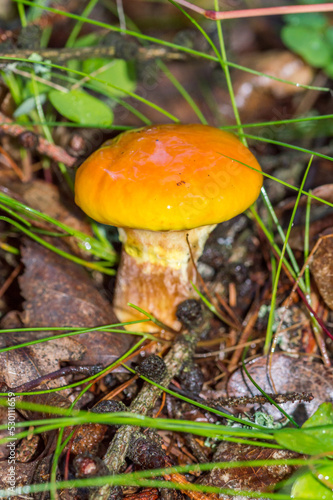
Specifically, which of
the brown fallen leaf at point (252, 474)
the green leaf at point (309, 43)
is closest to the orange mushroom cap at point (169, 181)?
the brown fallen leaf at point (252, 474)

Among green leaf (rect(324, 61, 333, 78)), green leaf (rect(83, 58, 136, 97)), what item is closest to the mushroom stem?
green leaf (rect(83, 58, 136, 97))

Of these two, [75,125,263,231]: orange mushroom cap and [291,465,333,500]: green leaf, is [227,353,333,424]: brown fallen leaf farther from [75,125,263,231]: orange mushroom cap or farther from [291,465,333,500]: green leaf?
[75,125,263,231]: orange mushroom cap

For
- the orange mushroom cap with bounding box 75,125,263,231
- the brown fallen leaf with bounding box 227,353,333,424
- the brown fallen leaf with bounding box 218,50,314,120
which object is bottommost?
the brown fallen leaf with bounding box 227,353,333,424

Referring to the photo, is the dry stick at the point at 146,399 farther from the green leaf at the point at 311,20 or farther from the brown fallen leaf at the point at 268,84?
the green leaf at the point at 311,20

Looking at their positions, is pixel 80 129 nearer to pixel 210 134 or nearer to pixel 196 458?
pixel 210 134

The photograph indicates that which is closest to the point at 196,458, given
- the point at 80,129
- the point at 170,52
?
the point at 80,129

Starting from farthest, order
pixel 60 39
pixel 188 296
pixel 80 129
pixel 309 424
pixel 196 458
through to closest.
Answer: pixel 60 39, pixel 80 129, pixel 188 296, pixel 196 458, pixel 309 424

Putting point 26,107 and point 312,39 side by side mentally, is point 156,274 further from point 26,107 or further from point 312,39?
point 312,39
